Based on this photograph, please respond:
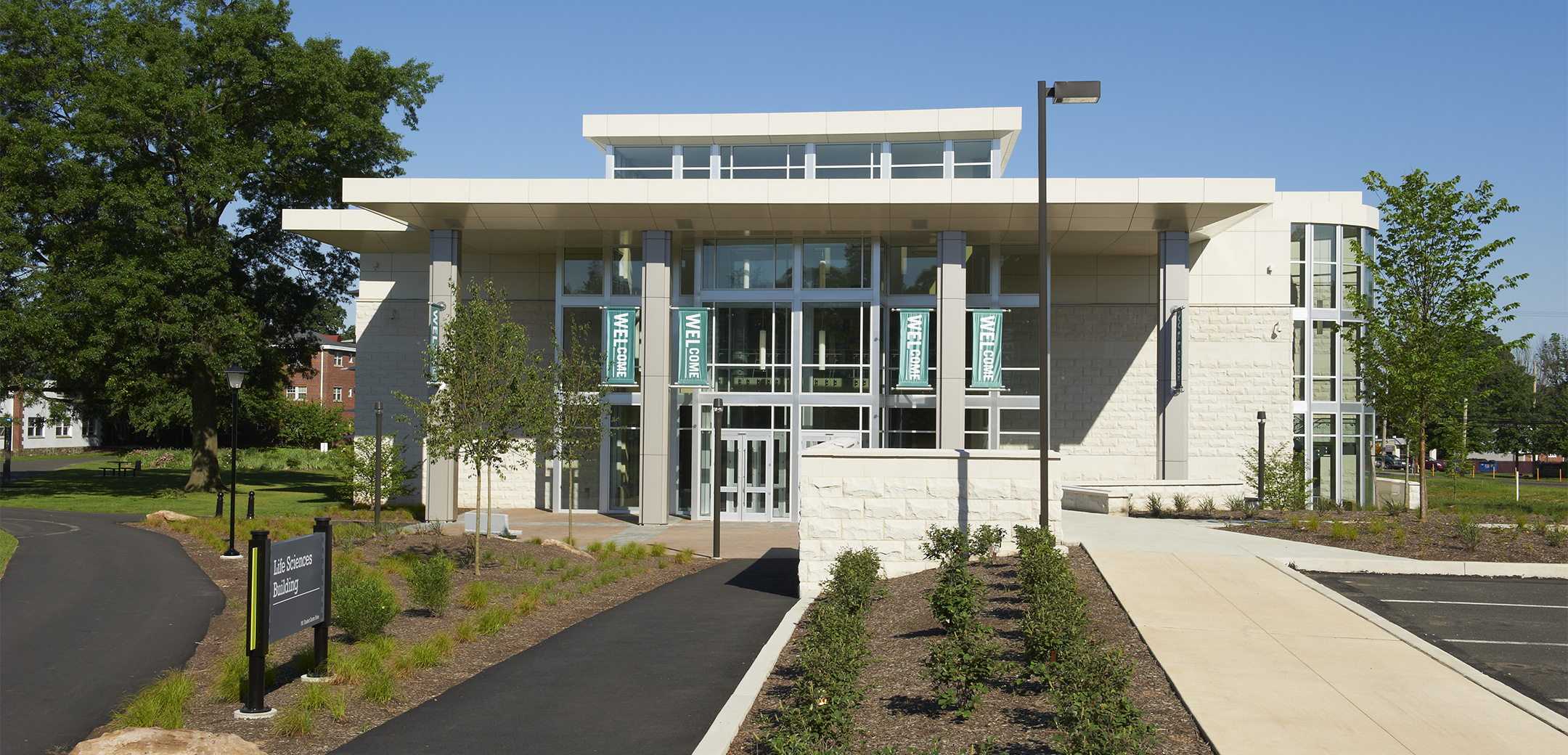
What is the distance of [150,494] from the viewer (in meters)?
32.7

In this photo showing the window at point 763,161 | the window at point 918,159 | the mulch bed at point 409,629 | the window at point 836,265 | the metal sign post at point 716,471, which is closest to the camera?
the mulch bed at point 409,629

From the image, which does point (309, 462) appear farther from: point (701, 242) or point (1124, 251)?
point (1124, 251)

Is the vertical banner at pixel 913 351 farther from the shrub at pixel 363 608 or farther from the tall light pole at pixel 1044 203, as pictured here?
the shrub at pixel 363 608

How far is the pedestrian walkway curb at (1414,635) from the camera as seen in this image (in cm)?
717

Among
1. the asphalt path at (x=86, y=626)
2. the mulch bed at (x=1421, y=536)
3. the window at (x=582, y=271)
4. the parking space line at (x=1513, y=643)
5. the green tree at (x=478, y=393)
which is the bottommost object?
the asphalt path at (x=86, y=626)

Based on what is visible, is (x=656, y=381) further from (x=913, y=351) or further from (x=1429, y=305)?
(x=1429, y=305)

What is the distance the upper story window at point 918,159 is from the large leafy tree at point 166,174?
702 inches

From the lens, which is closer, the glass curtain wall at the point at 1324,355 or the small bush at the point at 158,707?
the small bush at the point at 158,707

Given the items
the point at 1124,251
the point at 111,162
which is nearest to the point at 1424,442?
the point at 1124,251

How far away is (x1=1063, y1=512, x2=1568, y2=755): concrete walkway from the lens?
6516 mm

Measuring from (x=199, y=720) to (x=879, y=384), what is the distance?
1989 cm

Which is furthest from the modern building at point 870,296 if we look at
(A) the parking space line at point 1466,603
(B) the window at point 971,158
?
(A) the parking space line at point 1466,603

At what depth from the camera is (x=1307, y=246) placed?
29594mm

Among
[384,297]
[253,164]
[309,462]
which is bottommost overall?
[309,462]
